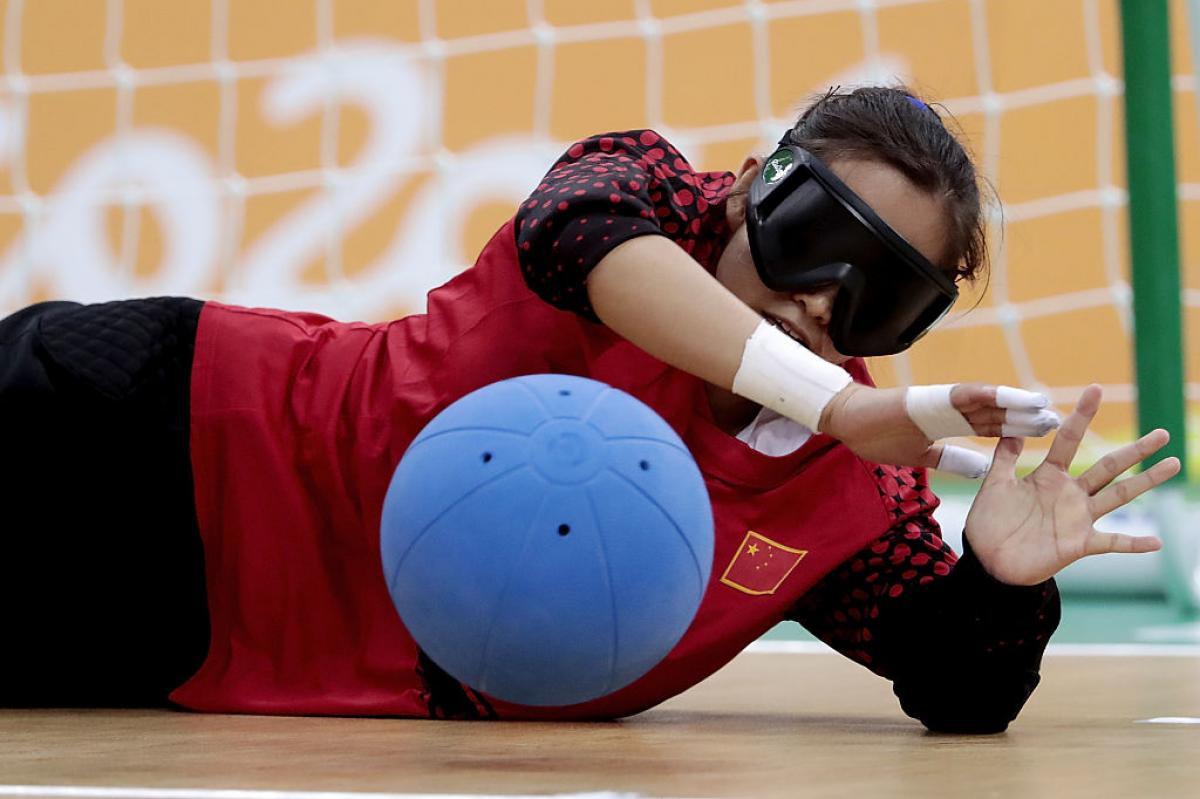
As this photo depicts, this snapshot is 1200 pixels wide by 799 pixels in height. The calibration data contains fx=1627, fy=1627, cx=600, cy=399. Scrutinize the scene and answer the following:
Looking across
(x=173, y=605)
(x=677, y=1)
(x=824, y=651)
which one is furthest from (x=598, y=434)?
(x=677, y=1)

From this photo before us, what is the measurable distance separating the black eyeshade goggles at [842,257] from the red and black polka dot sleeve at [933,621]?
21 centimetres

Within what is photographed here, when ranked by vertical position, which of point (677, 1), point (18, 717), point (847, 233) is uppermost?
point (677, 1)

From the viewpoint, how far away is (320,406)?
153 cm

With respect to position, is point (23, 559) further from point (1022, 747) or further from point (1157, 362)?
point (1157, 362)

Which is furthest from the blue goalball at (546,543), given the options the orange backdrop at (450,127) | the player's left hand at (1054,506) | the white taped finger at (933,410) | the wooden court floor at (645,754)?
the orange backdrop at (450,127)

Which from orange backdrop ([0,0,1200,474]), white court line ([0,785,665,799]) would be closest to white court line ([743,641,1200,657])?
orange backdrop ([0,0,1200,474])

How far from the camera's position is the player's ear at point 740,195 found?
1.45m

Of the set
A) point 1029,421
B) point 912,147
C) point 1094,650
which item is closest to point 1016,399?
point 1029,421

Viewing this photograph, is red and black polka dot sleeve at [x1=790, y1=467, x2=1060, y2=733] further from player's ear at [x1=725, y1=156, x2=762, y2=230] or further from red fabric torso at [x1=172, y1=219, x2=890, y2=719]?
player's ear at [x1=725, y1=156, x2=762, y2=230]

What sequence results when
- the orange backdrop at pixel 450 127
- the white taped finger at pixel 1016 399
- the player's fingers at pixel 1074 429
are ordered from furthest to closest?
the orange backdrop at pixel 450 127, the player's fingers at pixel 1074 429, the white taped finger at pixel 1016 399

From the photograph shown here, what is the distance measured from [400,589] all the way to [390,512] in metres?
0.06

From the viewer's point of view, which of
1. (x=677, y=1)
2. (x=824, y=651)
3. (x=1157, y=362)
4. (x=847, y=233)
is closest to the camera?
(x=847, y=233)

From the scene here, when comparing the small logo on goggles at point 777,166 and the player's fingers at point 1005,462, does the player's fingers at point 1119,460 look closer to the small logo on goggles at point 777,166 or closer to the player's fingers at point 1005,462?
the player's fingers at point 1005,462

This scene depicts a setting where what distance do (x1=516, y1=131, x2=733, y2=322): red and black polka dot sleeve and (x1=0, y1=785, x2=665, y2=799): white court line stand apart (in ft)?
1.62
